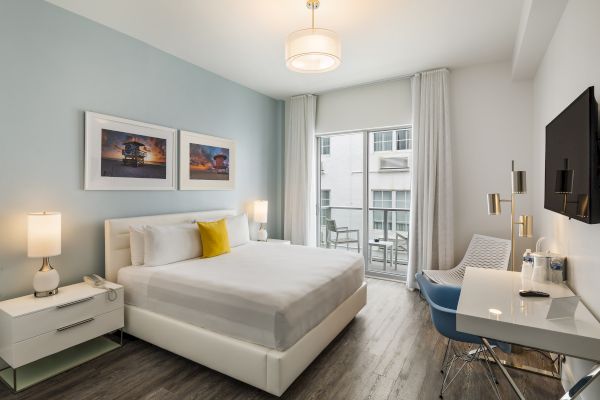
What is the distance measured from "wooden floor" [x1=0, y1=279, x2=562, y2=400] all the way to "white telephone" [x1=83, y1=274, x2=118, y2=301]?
1.60ft

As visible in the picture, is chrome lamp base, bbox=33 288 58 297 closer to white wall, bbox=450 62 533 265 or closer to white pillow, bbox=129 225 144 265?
white pillow, bbox=129 225 144 265

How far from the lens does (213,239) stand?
3.40 metres

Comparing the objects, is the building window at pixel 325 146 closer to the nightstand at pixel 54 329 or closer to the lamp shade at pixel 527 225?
the lamp shade at pixel 527 225

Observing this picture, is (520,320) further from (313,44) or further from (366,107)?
(366,107)

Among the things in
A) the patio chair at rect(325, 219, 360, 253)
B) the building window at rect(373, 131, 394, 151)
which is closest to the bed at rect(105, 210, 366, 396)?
the patio chair at rect(325, 219, 360, 253)

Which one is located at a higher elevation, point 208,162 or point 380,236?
point 208,162

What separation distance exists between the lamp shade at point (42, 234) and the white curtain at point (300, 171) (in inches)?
134

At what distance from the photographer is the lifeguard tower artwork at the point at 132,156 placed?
3.06m

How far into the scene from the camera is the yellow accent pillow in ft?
11.0

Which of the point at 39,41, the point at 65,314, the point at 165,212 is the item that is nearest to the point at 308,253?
the point at 165,212

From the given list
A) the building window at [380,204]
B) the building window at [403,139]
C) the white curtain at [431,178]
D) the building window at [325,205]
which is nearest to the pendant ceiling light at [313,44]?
the white curtain at [431,178]

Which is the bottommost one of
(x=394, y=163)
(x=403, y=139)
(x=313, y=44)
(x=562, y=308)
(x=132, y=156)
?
(x=562, y=308)

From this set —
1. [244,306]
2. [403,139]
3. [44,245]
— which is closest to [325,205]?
[403,139]

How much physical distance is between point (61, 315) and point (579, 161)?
353 centimetres
